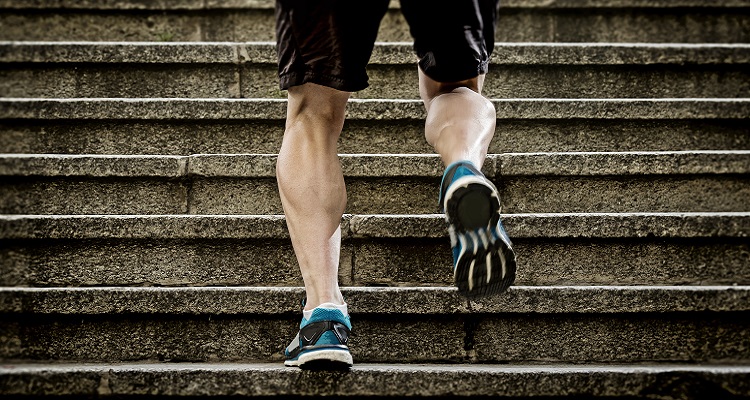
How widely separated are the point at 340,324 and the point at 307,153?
48cm

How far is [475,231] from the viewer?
1.55 m

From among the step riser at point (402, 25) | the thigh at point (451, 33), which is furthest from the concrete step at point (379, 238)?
the step riser at point (402, 25)

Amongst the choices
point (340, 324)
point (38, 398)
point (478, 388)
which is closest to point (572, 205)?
point (478, 388)

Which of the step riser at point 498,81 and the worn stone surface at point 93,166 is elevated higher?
the step riser at point 498,81

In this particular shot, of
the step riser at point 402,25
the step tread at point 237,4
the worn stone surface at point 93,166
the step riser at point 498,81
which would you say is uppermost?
the step tread at point 237,4

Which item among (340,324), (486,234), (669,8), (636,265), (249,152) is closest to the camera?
(486,234)

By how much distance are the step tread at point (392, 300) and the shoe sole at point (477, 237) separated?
0.59m

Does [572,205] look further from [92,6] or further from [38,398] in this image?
[92,6]

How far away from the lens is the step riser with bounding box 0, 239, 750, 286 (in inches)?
93.2

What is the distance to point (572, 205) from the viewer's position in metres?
2.65

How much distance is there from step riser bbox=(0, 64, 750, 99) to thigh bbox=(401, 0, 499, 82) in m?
1.54

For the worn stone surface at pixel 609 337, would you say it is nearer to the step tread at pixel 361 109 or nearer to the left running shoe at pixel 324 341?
the left running shoe at pixel 324 341

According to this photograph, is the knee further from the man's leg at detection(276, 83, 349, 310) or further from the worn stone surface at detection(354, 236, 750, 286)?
the worn stone surface at detection(354, 236, 750, 286)

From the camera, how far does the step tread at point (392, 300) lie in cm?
217
